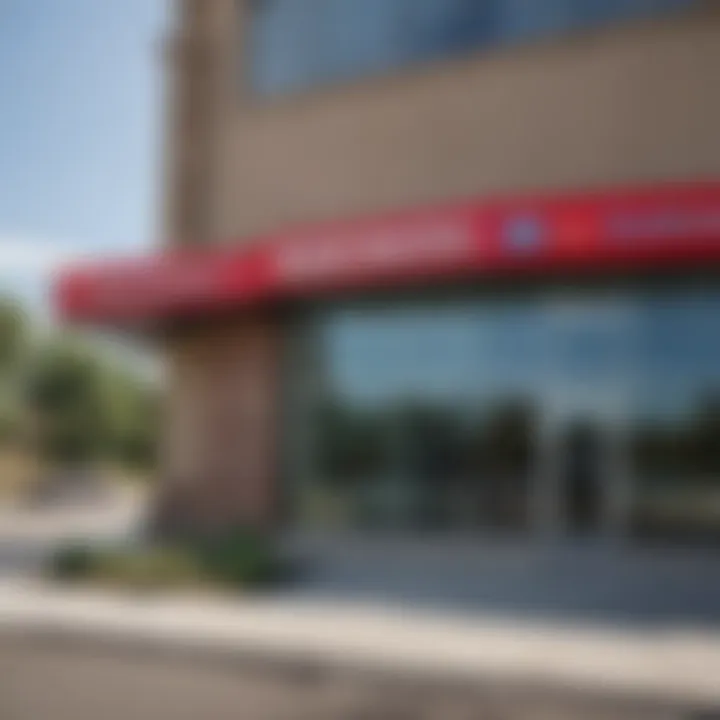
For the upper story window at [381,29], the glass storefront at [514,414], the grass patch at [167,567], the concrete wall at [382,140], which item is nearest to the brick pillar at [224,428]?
the concrete wall at [382,140]

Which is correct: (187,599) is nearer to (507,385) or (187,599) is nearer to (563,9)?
(507,385)

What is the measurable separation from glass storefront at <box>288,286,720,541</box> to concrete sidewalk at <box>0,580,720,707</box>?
4541mm

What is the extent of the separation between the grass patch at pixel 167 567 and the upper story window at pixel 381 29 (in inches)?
299

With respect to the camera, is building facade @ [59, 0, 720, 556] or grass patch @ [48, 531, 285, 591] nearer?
grass patch @ [48, 531, 285, 591]

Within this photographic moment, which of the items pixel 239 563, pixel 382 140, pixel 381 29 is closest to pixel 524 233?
pixel 382 140

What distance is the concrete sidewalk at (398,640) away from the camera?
23.5 feet

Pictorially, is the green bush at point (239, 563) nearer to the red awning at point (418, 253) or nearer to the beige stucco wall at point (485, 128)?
the red awning at point (418, 253)

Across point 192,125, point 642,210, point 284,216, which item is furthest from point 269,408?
point 642,210

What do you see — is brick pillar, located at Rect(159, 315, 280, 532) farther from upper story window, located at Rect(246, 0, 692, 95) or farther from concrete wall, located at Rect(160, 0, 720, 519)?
upper story window, located at Rect(246, 0, 692, 95)

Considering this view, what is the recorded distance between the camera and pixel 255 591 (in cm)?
1120

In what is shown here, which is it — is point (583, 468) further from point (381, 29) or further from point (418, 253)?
point (381, 29)

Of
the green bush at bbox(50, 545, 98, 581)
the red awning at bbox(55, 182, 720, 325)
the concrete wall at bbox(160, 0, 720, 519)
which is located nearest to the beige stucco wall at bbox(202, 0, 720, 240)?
the concrete wall at bbox(160, 0, 720, 519)

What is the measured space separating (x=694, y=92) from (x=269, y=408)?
305 inches

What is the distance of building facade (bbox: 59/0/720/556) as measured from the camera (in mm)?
13172
